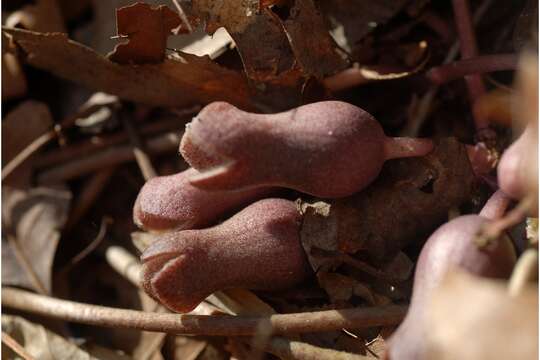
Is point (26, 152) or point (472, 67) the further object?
point (26, 152)

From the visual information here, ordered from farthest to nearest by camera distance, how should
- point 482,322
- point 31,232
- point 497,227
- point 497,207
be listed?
point 31,232 < point 497,207 < point 497,227 < point 482,322

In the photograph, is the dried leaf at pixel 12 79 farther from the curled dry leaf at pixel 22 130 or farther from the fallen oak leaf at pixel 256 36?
the fallen oak leaf at pixel 256 36

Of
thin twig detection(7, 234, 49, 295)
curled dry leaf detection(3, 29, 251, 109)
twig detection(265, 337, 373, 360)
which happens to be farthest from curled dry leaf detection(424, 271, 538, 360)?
thin twig detection(7, 234, 49, 295)

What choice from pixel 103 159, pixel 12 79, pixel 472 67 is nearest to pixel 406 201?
pixel 472 67

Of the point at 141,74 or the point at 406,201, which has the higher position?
the point at 141,74

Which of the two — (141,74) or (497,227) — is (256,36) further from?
(497,227)
